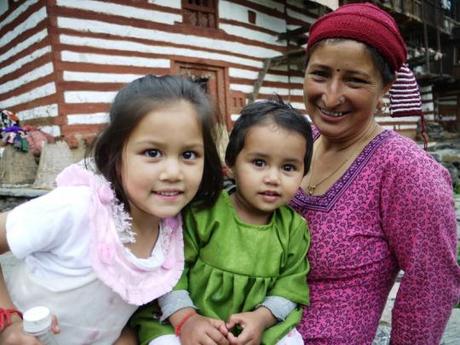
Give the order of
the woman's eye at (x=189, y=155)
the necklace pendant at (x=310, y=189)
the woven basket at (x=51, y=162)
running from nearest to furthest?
1. the woman's eye at (x=189, y=155)
2. the necklace pendant at (x=310, y=189)
3. the woven basket at (x=51, y=162)

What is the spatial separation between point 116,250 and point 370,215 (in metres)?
0.93

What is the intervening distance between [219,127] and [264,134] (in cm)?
18

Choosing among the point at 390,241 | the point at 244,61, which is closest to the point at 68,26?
the point at 244,61

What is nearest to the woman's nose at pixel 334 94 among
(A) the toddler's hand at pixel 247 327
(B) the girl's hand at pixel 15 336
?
(A) the toddler's hand at pixel 247 327

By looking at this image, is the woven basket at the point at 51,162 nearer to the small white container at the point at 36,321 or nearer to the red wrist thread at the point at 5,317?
the red wrist thread at the point at 5,317

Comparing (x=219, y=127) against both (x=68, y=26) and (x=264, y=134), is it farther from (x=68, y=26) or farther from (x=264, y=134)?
(x=68, y=26)

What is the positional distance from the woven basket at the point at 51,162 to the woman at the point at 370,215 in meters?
5.34

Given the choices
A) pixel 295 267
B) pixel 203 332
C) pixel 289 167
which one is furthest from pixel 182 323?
pixel 289 167

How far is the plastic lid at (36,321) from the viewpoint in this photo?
3.84 feet

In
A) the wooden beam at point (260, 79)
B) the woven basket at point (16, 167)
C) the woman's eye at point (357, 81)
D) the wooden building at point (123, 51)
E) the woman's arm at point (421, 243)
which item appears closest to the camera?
the woman's arm at point (421, 243)

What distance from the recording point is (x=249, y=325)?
1436 millimetres

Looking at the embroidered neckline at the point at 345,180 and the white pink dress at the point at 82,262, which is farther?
the embroidered neckline at the point at 345,180

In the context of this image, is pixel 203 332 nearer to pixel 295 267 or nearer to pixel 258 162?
pixel 295 267

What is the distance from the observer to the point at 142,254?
4.91 ft
